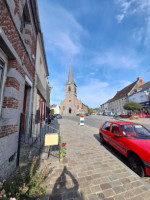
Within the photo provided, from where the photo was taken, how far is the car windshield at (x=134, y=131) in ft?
12.0

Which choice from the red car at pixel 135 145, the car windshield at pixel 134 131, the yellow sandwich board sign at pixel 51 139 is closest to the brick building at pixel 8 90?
the yellow sandwich board sign at pixel 51 139

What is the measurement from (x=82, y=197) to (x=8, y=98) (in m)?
3.12

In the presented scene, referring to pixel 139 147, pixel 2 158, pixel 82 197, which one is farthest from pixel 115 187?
pixel 2 158

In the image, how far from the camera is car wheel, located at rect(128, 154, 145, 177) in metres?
2.79

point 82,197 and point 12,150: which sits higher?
point 12,150

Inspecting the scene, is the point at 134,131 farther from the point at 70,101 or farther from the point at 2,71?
the point at 70,101

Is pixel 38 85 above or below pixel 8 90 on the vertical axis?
above

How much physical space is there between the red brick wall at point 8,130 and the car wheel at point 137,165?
12.8 ft

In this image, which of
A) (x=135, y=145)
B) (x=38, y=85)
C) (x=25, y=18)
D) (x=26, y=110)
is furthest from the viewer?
(x=38, y=85)

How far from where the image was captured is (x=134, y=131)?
12.8 ft

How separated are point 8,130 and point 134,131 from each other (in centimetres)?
450

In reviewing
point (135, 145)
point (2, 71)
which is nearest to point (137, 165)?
point (135, 145)

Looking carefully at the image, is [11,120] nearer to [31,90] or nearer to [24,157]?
[24,157]

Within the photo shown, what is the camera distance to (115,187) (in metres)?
2.34
